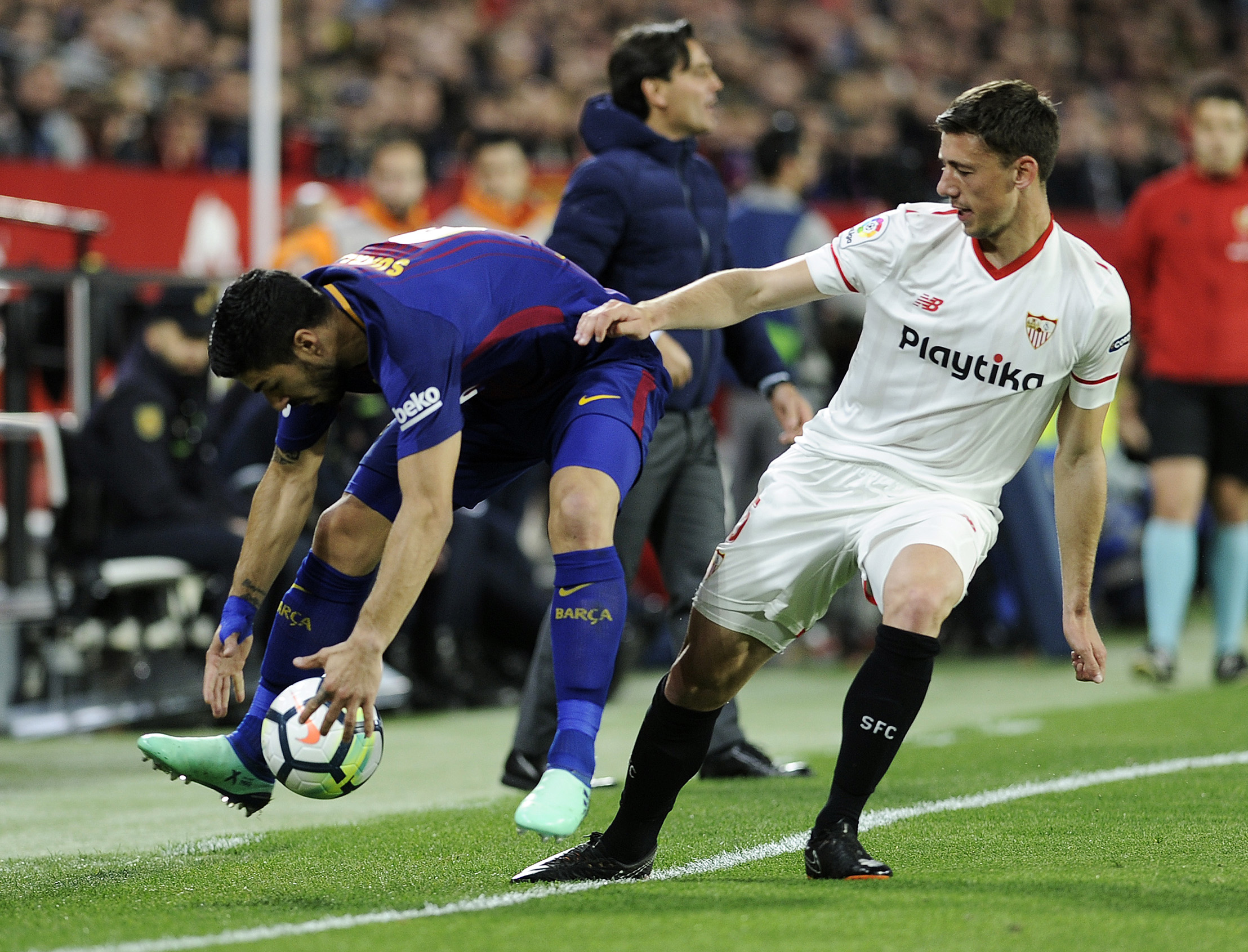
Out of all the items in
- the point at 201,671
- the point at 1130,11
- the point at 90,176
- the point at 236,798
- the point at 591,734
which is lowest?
the point at 201,671

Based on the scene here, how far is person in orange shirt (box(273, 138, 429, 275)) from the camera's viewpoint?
9586mm

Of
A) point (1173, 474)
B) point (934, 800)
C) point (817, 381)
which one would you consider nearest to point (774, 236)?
point (817, 381)

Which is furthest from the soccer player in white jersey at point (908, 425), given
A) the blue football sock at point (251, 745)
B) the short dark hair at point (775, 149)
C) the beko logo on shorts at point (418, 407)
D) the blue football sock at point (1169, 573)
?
the short dark hair at point (775, 149)

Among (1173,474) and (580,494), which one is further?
(1173,474)

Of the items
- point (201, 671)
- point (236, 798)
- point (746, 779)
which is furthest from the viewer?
point (201, 671)

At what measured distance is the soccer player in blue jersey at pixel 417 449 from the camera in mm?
4012

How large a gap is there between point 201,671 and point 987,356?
17.7 feet

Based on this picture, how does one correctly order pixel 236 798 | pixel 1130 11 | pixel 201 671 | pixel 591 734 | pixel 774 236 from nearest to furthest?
1. pixel 591 734
2. pixel 236 798
3. pixel 201 671
4. pixel 774 236
5. pixel 1130 11

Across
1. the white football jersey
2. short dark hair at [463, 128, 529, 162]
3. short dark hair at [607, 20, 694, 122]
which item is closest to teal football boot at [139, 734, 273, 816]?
the white football jersey

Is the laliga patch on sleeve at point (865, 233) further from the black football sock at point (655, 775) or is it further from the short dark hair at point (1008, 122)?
the black football sock at point (655, 775)

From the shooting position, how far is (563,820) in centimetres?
385

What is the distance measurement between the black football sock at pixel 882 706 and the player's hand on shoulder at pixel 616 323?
94 cm

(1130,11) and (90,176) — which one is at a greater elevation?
(1130,11)

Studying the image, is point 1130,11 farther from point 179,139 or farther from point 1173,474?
point 1173,474
